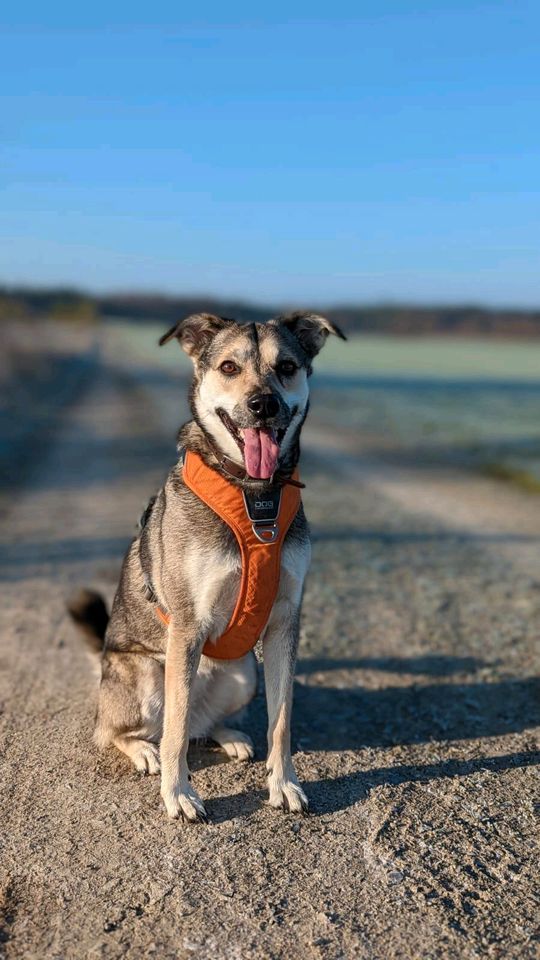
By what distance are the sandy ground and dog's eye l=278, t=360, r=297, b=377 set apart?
7.03 ft

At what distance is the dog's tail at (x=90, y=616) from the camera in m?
5.66

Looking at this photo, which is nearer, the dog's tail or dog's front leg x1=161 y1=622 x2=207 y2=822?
dog's front leg x1=161 y1=622 x2=207 y2=822

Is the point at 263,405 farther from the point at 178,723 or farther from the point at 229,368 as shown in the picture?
the point at 178,723

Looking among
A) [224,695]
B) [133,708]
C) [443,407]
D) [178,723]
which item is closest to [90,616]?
[133,708]

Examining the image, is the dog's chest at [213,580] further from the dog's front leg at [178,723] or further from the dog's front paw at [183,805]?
the dog's front paw at [183,805]

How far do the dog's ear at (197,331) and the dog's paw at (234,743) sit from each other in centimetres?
213

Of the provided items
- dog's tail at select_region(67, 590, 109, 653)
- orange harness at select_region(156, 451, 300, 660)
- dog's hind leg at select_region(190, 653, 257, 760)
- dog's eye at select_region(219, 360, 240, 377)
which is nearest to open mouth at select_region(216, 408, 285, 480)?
orange harness at select_region(156, 451, 300, 660)

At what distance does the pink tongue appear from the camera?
3.99m

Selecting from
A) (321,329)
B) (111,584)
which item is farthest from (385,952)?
(111,584)

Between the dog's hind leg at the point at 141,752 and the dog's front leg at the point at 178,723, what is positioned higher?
the dog's front leg at the point at 178,723

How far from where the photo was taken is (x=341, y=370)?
60156mm

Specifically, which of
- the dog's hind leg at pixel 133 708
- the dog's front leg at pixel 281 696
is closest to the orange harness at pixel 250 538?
the dog's front leg at pixel 281 696

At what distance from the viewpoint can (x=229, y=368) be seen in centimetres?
418

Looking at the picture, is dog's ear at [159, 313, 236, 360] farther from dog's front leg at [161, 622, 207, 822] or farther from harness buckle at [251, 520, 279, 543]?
dog's front leg at [161, 622, 207, 822]
